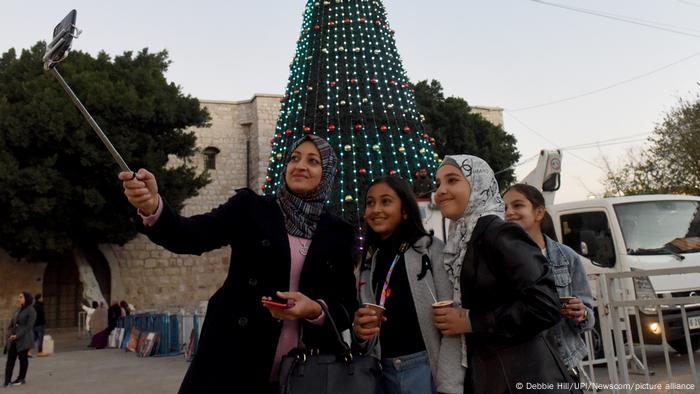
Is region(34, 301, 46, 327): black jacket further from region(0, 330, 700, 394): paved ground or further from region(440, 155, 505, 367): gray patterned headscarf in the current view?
region(440, 155, 505, 367): gray patterned headscarf

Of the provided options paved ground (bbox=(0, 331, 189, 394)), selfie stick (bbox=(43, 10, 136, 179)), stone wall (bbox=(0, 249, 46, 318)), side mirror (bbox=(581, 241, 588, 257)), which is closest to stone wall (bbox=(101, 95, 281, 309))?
stone wall (bbox=(0, 249, 46, 318))

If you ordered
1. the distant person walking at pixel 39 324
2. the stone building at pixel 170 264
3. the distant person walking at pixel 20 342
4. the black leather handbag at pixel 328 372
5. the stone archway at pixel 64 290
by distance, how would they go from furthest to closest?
1. the stone archway at pixel 64 290
2. the stone building at pixel 170 264
3. the distant person walking at pixel 39 324
4. the distant person walking at pixel 20 342
5. the black leather handbag at pixel 328 372

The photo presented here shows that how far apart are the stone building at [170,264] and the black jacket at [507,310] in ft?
53.2

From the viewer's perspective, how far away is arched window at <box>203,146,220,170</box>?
21173mm

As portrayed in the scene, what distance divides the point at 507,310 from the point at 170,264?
19.9 m

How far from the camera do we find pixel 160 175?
1642 cm

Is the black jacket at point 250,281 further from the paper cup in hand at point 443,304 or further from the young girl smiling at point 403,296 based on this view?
the paper cup in hand at point 443,304

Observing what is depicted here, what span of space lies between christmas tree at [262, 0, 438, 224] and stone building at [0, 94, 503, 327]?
9.37 meters

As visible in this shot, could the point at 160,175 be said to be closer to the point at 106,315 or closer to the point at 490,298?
the point at 106,315

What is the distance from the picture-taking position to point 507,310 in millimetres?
1659

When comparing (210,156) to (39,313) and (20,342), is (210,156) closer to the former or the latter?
(39,313)

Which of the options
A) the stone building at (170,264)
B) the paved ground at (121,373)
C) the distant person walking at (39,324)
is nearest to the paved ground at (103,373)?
the paved ground at (121,373)

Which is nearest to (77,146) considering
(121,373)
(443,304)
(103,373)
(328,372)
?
(103,373)

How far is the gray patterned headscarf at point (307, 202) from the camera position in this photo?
2.01 m
